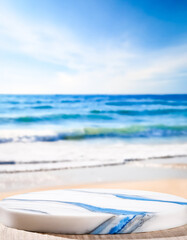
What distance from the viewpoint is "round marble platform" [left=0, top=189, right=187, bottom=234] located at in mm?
592

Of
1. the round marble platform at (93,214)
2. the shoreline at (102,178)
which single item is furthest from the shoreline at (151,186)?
the round marble platform at (93,214)

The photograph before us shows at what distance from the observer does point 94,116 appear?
20.1 feet

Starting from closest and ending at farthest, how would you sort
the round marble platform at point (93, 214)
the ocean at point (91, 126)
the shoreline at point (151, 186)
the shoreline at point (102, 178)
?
the round marble platform at point (93, 214) → the shoreline at point (151, 186) → the shoreline at point (102, 178) → the ocean at point (91, 126)

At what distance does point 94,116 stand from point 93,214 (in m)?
5.54

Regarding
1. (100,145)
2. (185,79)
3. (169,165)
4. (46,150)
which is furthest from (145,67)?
(169,165)

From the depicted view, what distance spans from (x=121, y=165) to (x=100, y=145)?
5.25ft

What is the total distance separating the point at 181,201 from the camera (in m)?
0.71

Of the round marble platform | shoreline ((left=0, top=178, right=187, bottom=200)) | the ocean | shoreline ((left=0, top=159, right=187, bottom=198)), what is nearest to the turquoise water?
the ocean

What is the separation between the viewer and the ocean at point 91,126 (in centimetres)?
446

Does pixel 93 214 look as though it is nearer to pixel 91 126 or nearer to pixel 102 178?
pixel 102 178

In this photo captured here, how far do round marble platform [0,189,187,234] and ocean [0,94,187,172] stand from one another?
2.94 meters

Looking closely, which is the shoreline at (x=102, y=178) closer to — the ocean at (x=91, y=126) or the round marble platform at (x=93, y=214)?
the ocean at (x=91, y=126)

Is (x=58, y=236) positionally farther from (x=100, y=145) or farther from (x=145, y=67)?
(x=145, y=67)

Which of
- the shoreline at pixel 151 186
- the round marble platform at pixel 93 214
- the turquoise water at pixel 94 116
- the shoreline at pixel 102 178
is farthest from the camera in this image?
the turquoise water at pixel 94 116
